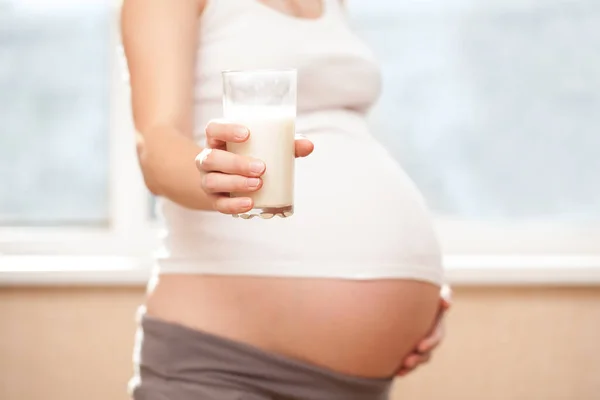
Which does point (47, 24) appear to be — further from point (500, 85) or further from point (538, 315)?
point (538, 315)

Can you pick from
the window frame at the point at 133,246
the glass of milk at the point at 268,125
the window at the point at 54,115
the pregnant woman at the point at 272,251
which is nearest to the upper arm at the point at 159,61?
the pregnant woman at the point at 272,251

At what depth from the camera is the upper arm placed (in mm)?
1091

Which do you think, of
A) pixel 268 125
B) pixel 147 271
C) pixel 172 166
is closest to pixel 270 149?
pixel 268 125

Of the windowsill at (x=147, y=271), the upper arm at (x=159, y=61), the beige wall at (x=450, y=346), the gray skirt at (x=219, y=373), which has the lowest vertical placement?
the beige wall at (x=450, y=346)

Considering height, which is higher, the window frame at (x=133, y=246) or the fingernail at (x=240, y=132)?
the fingernail at (x=240, y=132)

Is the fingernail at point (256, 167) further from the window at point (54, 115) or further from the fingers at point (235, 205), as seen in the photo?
the window at point (54, 115)

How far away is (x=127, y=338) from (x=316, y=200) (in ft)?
3.61

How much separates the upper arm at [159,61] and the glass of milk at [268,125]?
0.67ft

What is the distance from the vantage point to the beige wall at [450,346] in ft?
7.07

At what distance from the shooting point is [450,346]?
7.14 feet

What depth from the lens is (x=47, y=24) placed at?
7.78ft

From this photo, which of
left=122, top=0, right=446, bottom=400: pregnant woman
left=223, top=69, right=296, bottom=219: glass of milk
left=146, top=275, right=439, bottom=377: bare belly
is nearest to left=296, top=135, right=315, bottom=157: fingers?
left=223, top=69, right=296, bottom=219: glass of milk

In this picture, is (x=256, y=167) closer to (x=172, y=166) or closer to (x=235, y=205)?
(x=235, y=205)

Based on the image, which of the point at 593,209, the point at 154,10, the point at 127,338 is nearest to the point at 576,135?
the point at 593,209
